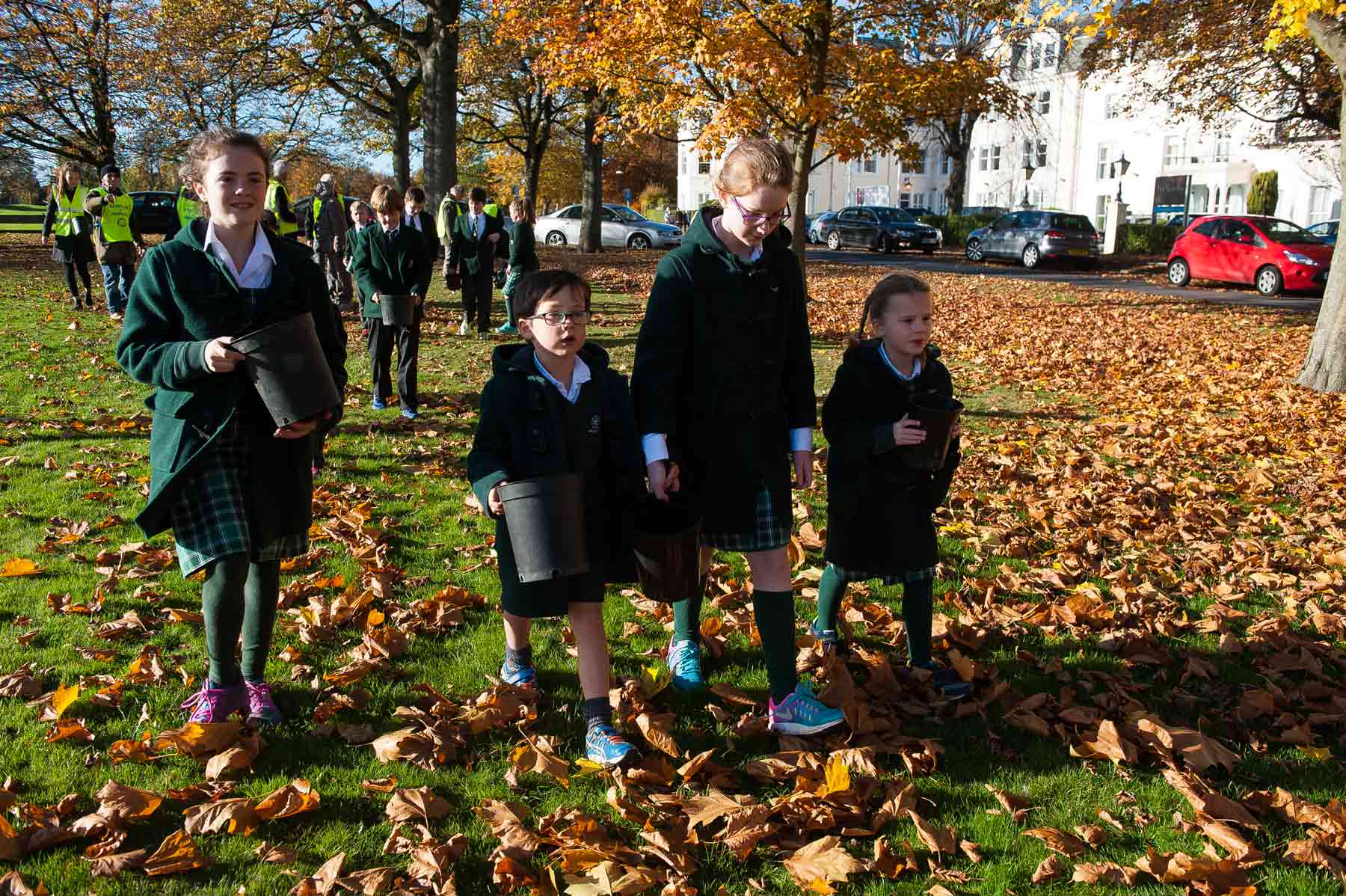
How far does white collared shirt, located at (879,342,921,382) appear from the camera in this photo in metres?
3.79

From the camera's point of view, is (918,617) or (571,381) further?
(918,617)

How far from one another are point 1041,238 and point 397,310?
25107mm

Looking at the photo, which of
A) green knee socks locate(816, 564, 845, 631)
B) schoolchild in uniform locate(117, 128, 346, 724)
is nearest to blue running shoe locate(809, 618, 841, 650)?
green knee socks locate(816, 564, 845, 631)

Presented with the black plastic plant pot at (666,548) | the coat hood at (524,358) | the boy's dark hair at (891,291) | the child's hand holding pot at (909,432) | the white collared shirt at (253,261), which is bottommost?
the black plastic plant pot at (666,548)

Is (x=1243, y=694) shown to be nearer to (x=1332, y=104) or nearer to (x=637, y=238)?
(x=1332, y=104)

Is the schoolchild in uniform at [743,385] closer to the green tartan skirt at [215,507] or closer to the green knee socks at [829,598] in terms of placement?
the green knee socks at [829,598]

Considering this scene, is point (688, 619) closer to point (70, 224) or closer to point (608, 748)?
point (608, 748)

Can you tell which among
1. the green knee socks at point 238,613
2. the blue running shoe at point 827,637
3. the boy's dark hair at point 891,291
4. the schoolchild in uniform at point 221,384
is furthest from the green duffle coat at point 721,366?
the green knee socks at point 238,613

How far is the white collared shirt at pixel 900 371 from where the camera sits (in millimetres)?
3793

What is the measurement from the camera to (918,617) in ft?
12.9

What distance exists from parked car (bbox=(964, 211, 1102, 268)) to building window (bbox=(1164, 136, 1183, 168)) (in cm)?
1868

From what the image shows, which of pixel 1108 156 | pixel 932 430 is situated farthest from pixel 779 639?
pixel 1108 156

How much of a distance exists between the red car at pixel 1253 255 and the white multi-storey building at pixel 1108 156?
10.9m

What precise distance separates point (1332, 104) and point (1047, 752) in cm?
2654
